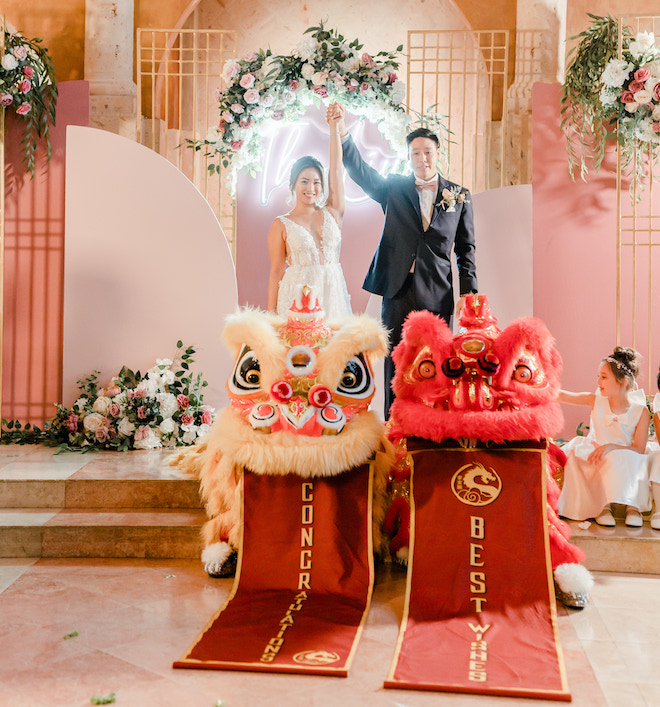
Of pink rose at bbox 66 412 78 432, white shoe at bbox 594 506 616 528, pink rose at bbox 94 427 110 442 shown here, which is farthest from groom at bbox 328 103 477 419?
pink rose at bbox 66 412 78 432

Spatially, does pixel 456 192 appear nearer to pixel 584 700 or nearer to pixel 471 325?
pixel 471 325

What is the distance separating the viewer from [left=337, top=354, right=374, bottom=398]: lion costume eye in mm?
3309

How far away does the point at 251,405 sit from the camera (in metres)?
3.34

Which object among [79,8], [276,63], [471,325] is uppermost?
[79,8]

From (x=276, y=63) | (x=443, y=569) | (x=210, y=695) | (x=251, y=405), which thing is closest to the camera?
(x=210, y=695)

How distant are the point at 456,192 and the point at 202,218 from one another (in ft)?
5.90

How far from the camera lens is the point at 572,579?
10.1 ft

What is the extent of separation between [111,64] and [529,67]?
3.30 m

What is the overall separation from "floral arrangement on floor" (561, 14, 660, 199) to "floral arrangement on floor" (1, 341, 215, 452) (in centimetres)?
273

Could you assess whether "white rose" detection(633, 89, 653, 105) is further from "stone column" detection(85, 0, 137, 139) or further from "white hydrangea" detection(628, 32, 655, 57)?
"stone column" detection(85, 0, 137, 139)

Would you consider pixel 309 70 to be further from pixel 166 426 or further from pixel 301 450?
pixel 301 450

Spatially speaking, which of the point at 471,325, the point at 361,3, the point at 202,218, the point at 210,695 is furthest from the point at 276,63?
the point at 361,3

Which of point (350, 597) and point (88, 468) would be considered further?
point (88, 468)

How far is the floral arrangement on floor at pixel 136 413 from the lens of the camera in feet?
16.2
